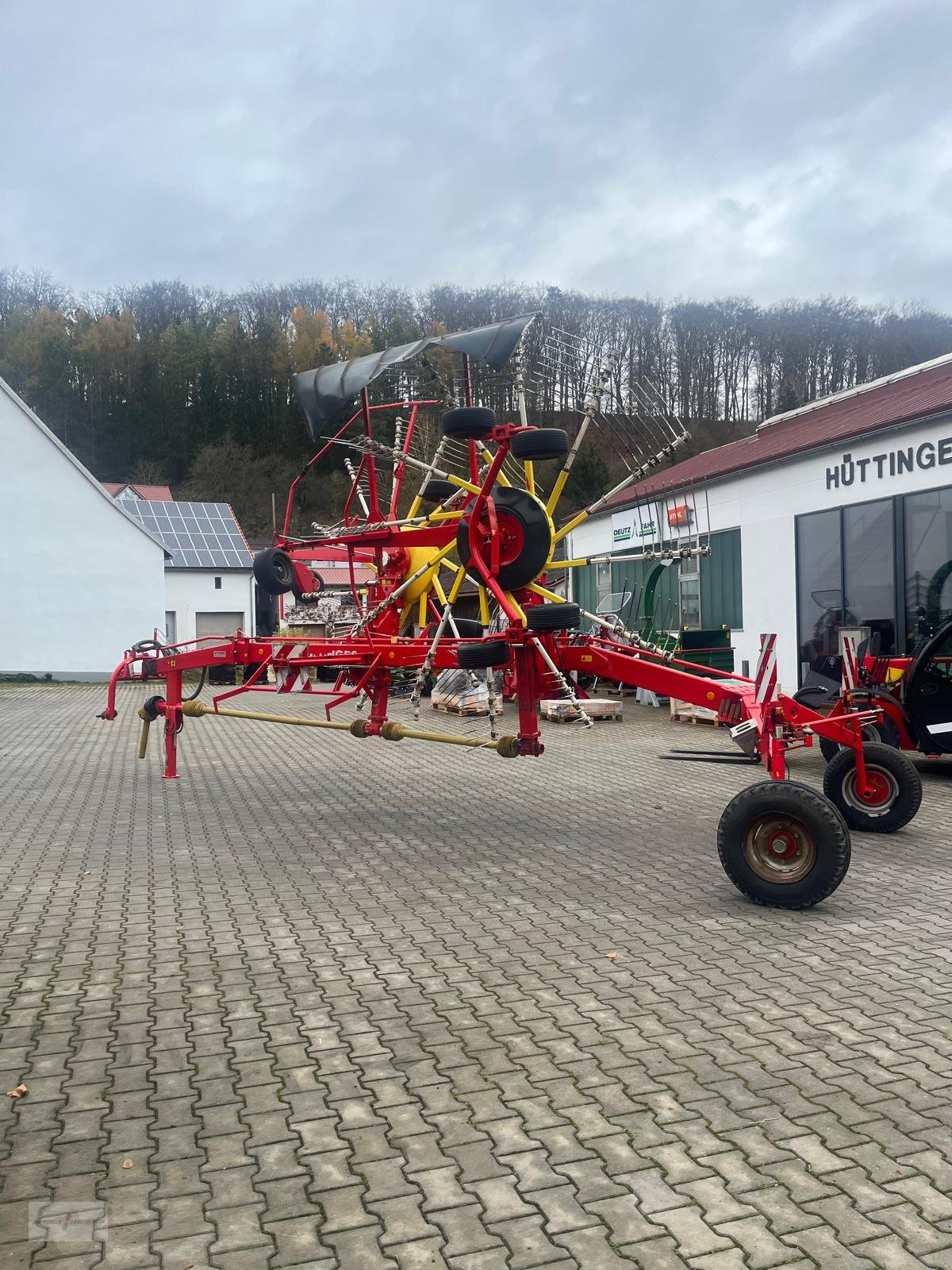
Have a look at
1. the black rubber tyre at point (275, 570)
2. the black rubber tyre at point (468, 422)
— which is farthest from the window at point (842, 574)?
the black rubber tyre at point (468, 422)

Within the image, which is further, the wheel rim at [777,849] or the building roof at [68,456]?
the building roof at [68,456]

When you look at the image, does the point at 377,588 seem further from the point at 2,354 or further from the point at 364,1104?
the point at 2,354

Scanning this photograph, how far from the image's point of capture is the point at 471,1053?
4137mm

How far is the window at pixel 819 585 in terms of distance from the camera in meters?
16.8

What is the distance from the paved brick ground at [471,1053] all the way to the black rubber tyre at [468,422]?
2998mm

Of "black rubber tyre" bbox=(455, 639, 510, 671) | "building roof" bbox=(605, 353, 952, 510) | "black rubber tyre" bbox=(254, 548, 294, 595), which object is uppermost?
"building roof" bbox=(605, 353, 952, 510)

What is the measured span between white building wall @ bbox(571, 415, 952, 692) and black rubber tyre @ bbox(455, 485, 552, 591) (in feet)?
29.9

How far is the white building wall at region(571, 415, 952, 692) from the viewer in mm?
15055

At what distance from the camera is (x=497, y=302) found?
19.1 meters

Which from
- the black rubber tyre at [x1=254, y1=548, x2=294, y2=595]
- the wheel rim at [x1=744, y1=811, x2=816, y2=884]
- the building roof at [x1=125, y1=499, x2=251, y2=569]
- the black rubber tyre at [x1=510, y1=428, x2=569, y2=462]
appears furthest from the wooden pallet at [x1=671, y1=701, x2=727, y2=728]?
the building roof at [x1=125, y1=499, x2=251, y2=569]

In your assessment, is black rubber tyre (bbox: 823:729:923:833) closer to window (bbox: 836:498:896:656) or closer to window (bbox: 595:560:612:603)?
window (bbox: 836:498:896:656)

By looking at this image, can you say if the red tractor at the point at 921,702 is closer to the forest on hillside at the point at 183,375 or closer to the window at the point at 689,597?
the window at the point at 689,597

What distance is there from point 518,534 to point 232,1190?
5.20m

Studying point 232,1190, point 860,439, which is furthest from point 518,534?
point 860,439
